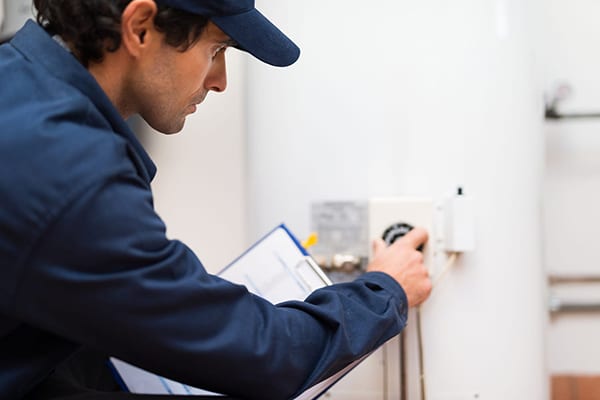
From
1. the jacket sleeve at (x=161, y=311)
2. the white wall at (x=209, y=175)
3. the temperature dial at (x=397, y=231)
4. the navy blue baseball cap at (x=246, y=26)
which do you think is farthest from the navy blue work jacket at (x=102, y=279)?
the white wall at (x=209, y=175)

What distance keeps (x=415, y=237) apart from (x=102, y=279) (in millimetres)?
462

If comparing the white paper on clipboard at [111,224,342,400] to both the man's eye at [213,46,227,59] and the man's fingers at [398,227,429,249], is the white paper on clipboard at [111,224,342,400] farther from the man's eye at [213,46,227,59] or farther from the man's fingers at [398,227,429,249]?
the man's eye at [213,46,227,59]

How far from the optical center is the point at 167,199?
50.1 inches

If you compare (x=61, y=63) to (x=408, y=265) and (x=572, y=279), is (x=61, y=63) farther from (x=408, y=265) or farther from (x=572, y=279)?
(x=572, y=279)

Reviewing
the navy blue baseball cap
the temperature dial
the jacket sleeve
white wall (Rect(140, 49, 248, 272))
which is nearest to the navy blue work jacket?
the jacket sleeve

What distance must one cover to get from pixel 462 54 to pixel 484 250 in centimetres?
27

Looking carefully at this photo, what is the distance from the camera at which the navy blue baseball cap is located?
0.64 meters

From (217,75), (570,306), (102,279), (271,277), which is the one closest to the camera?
(102,279)

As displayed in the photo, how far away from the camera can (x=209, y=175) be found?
125 cm

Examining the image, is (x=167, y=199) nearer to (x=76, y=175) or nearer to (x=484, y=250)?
(x=484, y=250)

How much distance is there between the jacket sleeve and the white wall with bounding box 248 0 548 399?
0.90 ft

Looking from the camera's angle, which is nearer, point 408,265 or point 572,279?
point 408,265

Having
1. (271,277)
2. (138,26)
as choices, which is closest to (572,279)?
(271,277)

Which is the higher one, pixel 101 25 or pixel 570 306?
pixel 101 25
